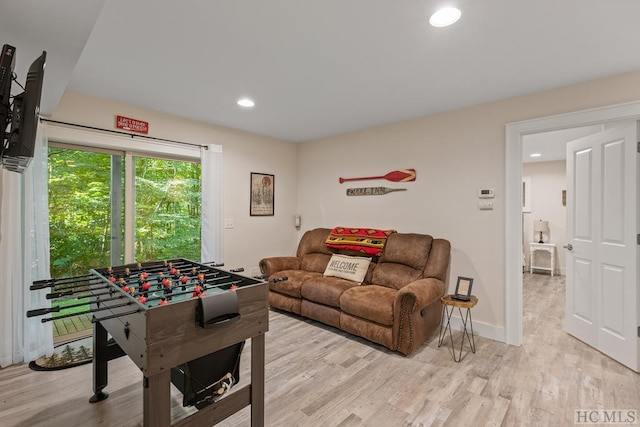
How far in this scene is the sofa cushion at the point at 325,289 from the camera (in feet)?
10.3

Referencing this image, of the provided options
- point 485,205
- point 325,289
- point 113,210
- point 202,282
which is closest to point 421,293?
point 325,289

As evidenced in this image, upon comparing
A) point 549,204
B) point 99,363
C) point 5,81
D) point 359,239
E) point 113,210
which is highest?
point 5,81

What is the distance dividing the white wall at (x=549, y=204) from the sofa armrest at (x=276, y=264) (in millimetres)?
5213

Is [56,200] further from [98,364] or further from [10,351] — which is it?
[98,364]

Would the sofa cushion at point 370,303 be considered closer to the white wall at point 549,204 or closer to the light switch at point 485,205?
the light switch at point 485,205

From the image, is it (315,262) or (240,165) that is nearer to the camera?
(315,262)

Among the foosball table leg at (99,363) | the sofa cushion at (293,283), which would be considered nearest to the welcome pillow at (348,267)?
the sofa cushion at (293,283)

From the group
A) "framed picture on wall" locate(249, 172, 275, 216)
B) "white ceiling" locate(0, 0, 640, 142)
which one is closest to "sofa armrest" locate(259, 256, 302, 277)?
"framed picture on wall" locate(249, 172, 275, 216)

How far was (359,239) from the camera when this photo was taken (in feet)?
12.4

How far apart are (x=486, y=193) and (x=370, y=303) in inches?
65.3

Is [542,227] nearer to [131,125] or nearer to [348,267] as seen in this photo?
[348,267]

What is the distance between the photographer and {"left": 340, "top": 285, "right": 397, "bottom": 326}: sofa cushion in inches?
106

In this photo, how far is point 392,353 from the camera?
2703mm

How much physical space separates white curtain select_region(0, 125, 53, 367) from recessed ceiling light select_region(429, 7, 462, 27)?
3221mm
